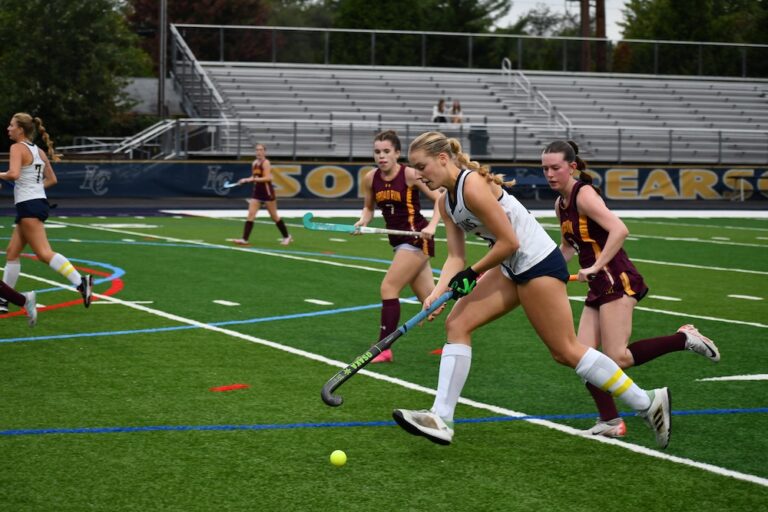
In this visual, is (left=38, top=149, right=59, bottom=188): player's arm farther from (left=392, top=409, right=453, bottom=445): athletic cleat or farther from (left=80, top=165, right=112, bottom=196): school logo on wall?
(left=80, top=165, right=112, bottom=196): school logo on wall

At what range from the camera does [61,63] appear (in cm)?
A: 4369

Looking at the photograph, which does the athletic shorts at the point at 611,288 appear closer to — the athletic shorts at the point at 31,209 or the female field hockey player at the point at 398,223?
the female field hockey player at the point at 398,223

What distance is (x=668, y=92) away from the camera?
4562 cm

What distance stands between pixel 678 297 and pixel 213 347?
632 centimetres

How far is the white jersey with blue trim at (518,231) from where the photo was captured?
6762 millimetres

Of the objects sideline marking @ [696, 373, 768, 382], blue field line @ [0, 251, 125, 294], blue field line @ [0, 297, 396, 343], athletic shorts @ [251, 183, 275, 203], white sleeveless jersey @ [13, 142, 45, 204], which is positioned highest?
white sleeveless jersey @ [13, 142, 45, 204]

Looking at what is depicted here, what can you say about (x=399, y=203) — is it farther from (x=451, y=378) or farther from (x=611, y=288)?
(x=451, y=378)

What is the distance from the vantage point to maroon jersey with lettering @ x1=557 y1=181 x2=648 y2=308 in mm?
7633

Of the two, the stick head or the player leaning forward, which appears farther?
the stick head

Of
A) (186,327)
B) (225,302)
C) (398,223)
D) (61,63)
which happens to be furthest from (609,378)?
(61,63)

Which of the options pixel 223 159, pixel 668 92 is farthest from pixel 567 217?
pixel 668 92

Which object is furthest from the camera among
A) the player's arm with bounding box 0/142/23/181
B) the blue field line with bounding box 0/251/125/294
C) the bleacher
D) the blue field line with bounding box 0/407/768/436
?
the bleacher

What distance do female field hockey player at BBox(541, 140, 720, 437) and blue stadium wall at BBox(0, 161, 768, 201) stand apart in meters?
25.4

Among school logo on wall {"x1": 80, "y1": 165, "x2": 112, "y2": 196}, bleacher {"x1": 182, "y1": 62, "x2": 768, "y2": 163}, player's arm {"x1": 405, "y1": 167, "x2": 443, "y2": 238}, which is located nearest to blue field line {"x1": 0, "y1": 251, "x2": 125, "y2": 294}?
player's arm {"x1": 405, "y1": 167, "x2": 443, "y2": 238}
